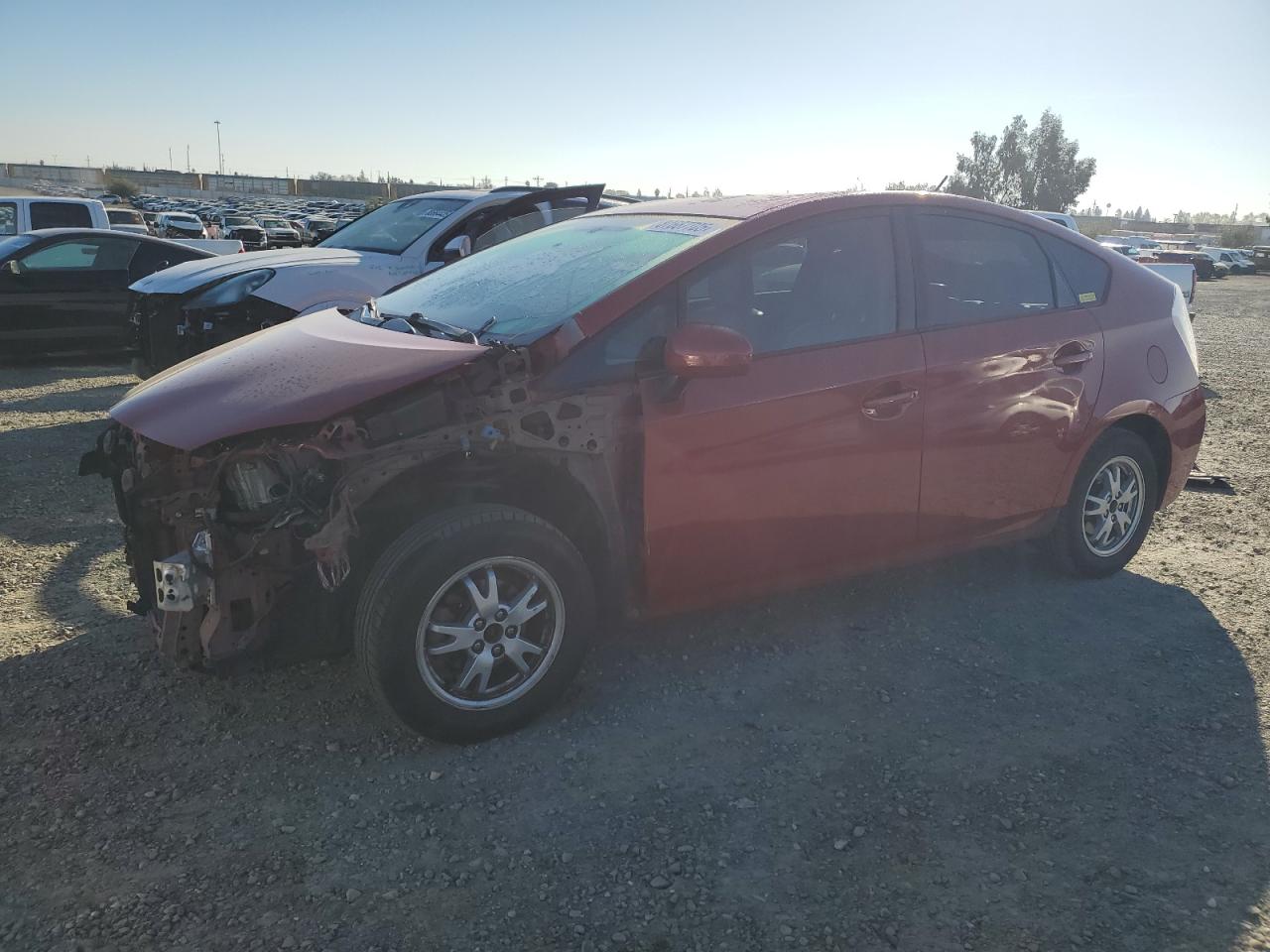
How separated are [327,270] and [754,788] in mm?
5830

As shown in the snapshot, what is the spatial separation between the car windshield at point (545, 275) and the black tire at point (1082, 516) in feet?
7.23

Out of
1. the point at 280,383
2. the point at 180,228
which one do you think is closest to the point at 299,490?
the point at 280,383

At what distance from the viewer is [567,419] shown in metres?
3.20

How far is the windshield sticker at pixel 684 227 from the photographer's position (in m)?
3.64

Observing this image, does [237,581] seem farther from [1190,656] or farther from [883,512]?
[1190,656]

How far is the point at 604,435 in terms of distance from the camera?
3258mm

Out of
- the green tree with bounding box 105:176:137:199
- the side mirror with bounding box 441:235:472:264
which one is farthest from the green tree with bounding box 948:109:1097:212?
the side mirror with bounding box 441:235:472:264

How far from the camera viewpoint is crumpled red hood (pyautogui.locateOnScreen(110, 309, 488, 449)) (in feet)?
9.63

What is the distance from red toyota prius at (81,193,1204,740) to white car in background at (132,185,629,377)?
128 inches

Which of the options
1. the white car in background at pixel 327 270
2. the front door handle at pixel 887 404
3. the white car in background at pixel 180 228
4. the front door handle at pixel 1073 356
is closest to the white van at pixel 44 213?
the white car in background at pixel 327 270

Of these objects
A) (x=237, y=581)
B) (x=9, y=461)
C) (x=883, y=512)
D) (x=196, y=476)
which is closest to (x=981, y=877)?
(x=883, y=512)

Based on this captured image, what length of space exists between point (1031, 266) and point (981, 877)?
2.84 m

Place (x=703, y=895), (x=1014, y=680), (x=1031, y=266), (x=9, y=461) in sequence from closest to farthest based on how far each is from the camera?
1. (x=703, y=895)
2. (x=1014, y=680)
3. (x=1031, y=266)
4. (x=9, y=461)

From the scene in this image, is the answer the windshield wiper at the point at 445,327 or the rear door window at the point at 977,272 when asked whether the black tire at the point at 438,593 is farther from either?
the rear door window at the point at 977,272
